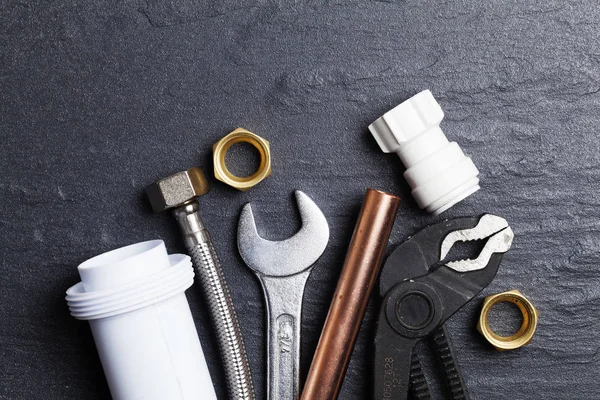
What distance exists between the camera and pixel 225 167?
1.31 meters

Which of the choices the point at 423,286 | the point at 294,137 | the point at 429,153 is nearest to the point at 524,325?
the point at 423,286

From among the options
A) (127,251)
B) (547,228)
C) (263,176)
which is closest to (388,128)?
(263,176)

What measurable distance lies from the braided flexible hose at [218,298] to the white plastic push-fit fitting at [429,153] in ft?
0.98

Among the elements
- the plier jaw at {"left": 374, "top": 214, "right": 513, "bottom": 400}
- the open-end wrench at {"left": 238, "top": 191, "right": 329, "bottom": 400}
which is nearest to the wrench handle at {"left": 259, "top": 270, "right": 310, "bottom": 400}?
the open-end wrench at {"left": 238, "top": 191, "right": 329, "bottom": 400}

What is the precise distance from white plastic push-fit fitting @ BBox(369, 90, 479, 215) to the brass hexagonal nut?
277 mm

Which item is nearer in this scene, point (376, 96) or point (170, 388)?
point (170, 388)

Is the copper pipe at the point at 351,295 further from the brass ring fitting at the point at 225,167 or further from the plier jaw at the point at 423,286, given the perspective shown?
the brass ring fitting at the point at 225,167

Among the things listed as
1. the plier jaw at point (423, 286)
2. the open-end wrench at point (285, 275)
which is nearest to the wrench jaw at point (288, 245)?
the open-end wrench at point (285, 275)

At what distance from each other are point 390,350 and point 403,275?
0.35 ft

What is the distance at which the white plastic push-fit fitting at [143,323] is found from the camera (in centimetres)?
115

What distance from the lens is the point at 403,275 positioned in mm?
1269

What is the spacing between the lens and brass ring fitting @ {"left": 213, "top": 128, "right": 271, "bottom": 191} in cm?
129

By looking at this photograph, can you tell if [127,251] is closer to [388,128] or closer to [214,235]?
[214,235]

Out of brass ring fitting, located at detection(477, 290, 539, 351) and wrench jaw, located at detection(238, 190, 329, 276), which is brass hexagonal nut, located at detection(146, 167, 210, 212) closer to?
wrench jaw, located at detection(238, 190, 329, 276)
